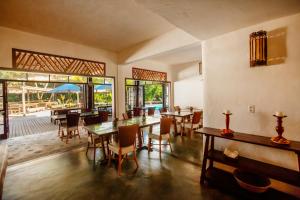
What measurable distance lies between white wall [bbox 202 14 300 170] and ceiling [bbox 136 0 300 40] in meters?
0.23

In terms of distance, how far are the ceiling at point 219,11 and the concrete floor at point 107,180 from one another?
7.82 feet

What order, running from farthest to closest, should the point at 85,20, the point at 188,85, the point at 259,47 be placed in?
1. the point at 188,85
2. the point at 85,20
3. the point at 259,47

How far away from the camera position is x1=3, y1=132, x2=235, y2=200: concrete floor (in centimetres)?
215

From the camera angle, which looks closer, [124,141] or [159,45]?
[124,141]

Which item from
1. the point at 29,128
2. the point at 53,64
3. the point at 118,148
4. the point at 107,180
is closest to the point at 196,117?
the point at 118,148

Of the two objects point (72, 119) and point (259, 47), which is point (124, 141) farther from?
Answer: point (72, 119)

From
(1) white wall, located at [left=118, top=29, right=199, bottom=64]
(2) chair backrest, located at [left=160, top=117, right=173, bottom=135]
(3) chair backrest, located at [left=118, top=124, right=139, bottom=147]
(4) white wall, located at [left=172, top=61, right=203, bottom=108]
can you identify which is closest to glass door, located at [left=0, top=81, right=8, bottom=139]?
(1) white wall, located at [left=118, top=29, right=199, bottom=64]

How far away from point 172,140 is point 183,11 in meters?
3.56

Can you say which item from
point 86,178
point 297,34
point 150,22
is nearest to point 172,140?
point 86,178

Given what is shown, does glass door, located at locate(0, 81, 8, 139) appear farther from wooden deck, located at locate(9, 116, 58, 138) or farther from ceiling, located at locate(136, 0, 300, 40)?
ceiling, located at locate(136, 0, 300, 40)

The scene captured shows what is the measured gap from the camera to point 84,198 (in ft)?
6.83

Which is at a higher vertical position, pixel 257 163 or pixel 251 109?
pixel 251 109

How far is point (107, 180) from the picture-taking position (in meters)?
2.50

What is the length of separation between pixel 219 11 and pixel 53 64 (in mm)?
4232
